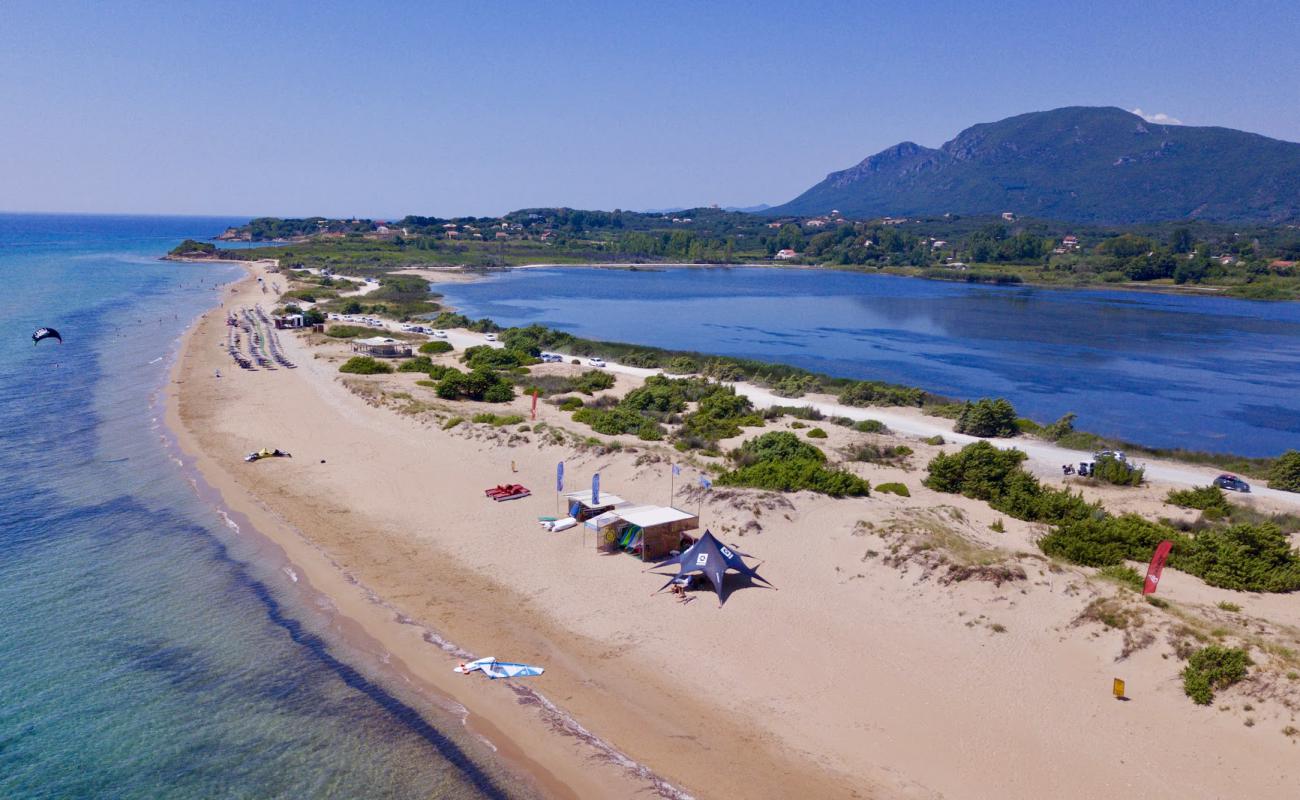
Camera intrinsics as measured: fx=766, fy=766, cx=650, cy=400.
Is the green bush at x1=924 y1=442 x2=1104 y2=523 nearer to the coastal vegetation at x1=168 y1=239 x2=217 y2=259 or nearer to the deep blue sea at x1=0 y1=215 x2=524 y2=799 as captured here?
the deep blue sea at x1=0 y1=215 x2=524 y2=799

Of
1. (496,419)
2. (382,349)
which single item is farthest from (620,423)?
(382,349)

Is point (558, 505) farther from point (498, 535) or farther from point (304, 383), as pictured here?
point (304, 383)

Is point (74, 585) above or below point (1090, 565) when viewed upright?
below

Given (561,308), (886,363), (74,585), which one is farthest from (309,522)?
(561,308)

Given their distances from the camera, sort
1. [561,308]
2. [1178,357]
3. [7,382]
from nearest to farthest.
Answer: [7,382] → [1178,357] → [561,308]

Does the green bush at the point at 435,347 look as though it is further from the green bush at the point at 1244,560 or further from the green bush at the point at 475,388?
the green bush at the point at 1244,560

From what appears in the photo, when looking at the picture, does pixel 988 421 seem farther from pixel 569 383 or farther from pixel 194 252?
pixel 194 252

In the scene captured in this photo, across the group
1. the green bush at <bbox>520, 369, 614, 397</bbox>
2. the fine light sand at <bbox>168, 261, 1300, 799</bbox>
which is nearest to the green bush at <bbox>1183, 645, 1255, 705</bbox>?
the fine light sand at <bbox>168, 261, 1300, 799</bbox>
